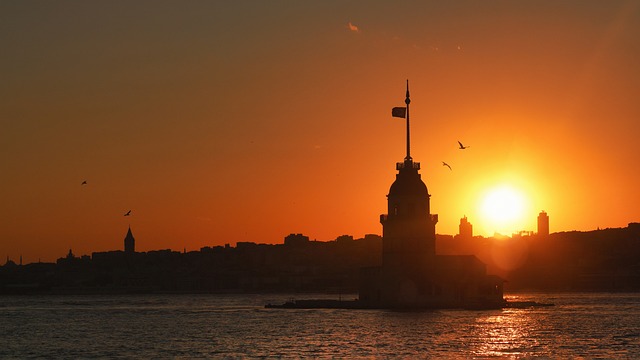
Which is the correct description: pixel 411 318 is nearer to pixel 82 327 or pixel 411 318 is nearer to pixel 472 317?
pixel 472 317

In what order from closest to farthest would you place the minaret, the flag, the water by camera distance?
the water → the minaret → the flag

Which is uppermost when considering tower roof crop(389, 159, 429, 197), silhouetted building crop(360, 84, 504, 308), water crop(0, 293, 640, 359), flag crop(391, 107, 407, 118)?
flag crop(391, 107, 407, 118)

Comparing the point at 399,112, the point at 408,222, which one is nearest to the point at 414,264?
the point at 408,222

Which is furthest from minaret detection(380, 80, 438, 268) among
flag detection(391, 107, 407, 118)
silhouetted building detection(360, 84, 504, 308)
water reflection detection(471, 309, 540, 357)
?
water reflection detection(471, 309, 540, 357)

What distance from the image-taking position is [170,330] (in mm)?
109188

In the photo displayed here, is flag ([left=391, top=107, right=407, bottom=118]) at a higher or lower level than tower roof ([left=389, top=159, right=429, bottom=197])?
higher

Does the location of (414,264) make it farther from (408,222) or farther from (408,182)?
(408,182)

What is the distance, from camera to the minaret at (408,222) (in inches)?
4683

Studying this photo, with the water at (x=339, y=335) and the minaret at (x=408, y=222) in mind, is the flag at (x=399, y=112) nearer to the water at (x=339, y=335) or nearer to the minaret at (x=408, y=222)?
the minaret at (x=408, y=222)

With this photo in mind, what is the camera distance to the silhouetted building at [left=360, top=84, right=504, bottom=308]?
119125mm

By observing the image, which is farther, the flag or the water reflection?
the flag

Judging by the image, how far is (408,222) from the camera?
119 meters

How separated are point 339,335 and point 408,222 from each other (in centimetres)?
2685

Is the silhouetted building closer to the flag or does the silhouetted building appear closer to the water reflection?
the flag
